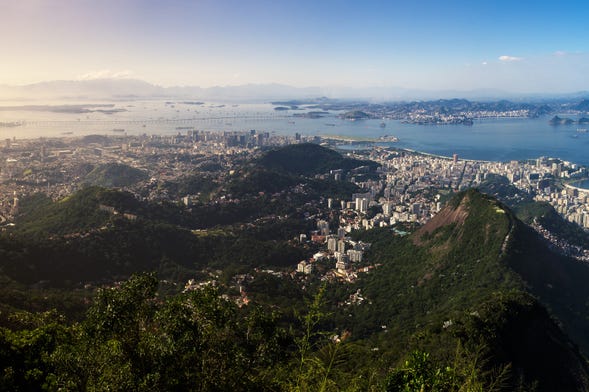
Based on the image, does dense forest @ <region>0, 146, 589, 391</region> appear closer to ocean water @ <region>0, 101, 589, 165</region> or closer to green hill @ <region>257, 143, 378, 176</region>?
green hill @ <region>257, 143, 378, 176</region>

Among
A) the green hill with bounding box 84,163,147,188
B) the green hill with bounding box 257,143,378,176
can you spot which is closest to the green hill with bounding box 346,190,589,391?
the green hill with bounding box 257,143,378,176

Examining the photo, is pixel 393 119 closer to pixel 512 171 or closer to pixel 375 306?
pixel 512 171

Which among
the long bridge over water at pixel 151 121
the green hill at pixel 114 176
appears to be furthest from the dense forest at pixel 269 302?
the long bridge over water at pixel 151 121

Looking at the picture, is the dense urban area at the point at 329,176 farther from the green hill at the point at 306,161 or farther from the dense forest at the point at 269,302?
the green hill at the point at 306,161

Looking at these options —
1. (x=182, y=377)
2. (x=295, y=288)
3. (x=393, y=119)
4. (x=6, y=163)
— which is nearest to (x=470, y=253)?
(x=295, y=288)

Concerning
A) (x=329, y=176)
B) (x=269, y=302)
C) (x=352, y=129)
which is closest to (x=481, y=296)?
(x=269, y=302)

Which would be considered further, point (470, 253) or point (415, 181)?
point (415, 181)
